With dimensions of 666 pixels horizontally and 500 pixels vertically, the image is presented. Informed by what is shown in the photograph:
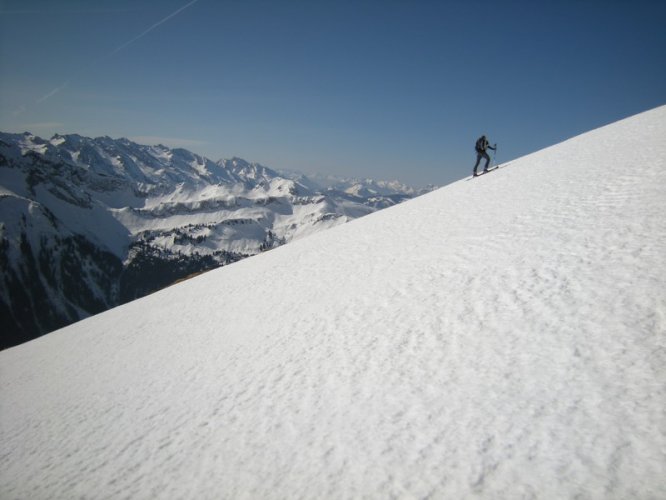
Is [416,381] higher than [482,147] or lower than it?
lower

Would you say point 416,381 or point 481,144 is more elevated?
point 481,144

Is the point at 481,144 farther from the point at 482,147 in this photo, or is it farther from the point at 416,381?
the point at 416,381

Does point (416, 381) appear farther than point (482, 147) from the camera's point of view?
No

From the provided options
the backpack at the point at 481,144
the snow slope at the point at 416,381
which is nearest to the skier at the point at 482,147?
the backpack at the point at 481,144

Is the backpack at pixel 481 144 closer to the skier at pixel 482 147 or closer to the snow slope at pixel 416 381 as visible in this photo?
the skier at pixel 482 147

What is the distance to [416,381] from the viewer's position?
19.5 ft

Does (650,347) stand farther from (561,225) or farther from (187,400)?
(187,400)

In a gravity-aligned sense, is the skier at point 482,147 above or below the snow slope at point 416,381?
above

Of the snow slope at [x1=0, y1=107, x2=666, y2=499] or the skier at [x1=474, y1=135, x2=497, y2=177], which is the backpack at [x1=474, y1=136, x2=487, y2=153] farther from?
the snow slope at [x1=0, y1=107, x2=666, y2=499]

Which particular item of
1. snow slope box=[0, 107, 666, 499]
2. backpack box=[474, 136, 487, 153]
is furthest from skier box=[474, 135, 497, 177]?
snow slope box=[0, 107, 666, 499]

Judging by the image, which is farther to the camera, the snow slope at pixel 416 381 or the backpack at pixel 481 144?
the backpack at pixel 481 144

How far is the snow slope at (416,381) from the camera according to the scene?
Answer: 14.0 ft

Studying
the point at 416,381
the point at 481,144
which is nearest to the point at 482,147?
the point at 481,144

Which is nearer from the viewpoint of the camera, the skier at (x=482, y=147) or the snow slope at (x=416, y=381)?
the snow slope at (x=416, y=381)
